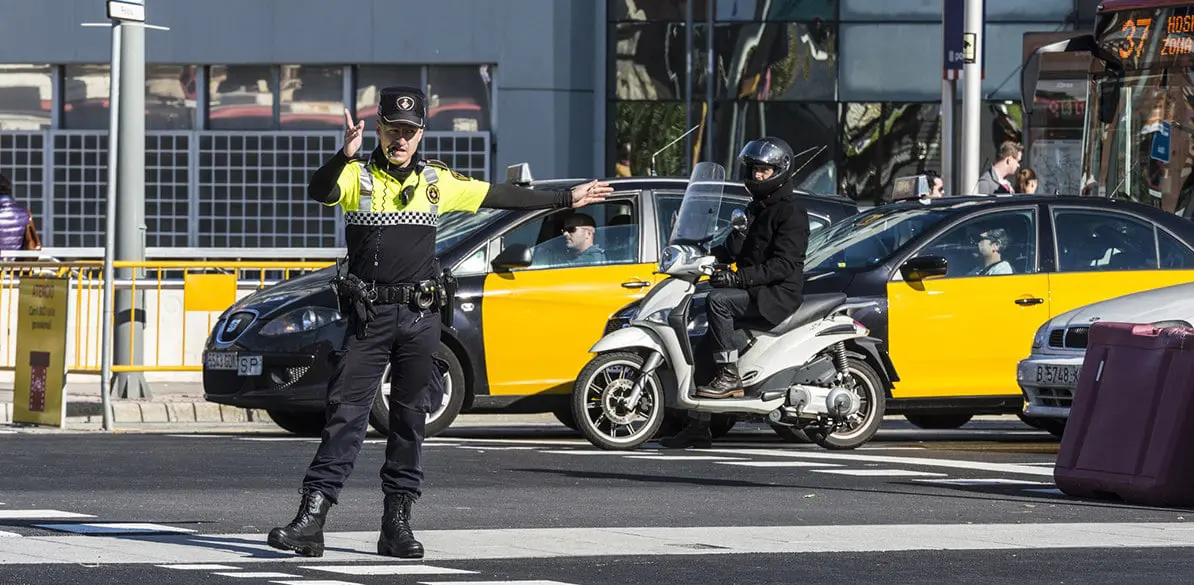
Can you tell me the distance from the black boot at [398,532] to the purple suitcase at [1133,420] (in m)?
3.90

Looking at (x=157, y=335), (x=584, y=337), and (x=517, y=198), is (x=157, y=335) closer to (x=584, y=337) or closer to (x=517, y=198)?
(x=584, y=337)

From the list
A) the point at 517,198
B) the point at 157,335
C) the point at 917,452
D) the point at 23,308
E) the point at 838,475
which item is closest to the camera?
the point at 517,198

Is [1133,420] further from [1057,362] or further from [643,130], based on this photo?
[643,130]

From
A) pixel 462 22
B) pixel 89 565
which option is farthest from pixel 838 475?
pixel 462 22

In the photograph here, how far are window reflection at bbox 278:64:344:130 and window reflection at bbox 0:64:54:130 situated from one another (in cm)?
299

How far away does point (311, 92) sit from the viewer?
99.3 feet

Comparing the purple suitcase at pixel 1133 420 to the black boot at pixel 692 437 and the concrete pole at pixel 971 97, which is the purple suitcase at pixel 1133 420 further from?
the concrete pole at pixel 971 97

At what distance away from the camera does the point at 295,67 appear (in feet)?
99.0

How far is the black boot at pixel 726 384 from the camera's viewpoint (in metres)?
13.5

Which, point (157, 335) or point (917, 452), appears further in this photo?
point (157, 335)

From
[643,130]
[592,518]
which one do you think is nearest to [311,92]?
[643,130]

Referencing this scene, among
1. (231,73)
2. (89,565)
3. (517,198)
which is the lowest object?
(89,565)

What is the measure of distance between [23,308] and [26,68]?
14.4m

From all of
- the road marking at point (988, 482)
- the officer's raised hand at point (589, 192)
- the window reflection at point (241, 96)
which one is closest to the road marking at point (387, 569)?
the officer's raised hand at point (589, 192)
